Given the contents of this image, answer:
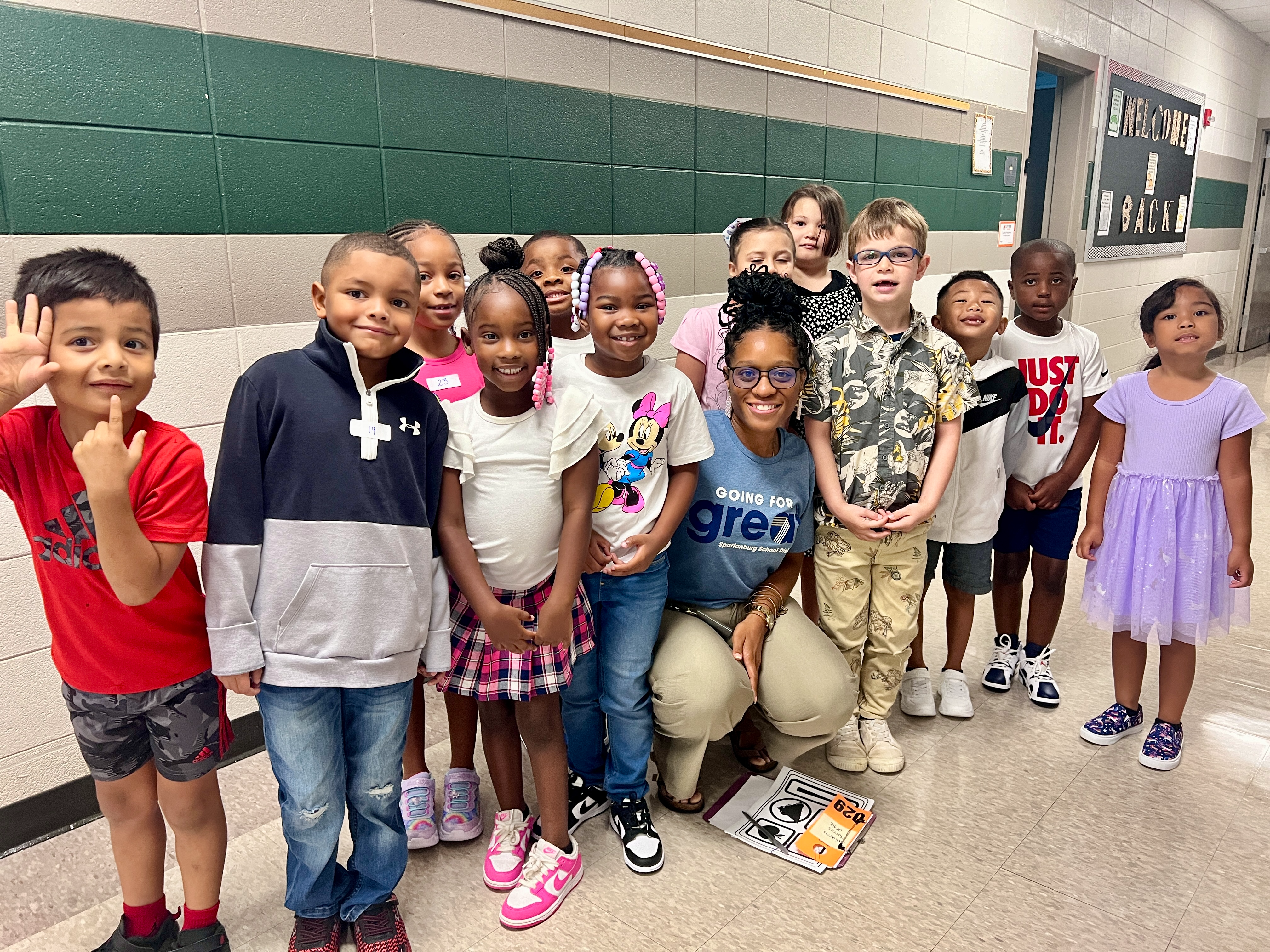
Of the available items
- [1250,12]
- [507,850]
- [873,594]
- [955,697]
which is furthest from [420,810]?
[1250,12]

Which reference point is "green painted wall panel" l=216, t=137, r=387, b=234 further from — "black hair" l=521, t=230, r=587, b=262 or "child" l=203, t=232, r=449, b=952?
"child" l=203, t=232, r=449, b=952

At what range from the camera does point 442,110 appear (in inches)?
92.5

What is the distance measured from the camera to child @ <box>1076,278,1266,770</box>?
1976mm

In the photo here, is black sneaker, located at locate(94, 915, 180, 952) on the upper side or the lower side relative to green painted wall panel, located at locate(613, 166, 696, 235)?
lower

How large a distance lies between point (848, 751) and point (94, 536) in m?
1.70

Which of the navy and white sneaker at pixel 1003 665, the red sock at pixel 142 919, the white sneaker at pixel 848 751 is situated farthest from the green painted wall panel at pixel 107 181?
the navy and white sneaker at pixel 1003 665

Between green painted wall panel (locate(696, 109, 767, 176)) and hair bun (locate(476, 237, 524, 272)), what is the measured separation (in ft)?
3.99

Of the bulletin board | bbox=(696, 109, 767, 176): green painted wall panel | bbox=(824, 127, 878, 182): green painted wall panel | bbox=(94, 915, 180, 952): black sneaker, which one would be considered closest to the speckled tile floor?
bbox=(94, 915, 180, 952): black sneaker

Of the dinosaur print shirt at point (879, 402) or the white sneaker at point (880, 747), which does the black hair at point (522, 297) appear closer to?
the dinosaur print shirt at point (879, 402)

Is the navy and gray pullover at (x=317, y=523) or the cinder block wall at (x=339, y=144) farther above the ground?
the cinder block wall at (x=339, y=144)

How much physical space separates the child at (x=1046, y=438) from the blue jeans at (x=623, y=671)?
1.20m

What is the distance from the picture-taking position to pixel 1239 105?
28.0 ft

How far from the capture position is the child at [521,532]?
1496 millimetres

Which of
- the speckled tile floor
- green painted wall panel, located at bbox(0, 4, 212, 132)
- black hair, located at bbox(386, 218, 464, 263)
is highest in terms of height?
green painted wall panel, located at bbox(0, 4, 212, 132)
